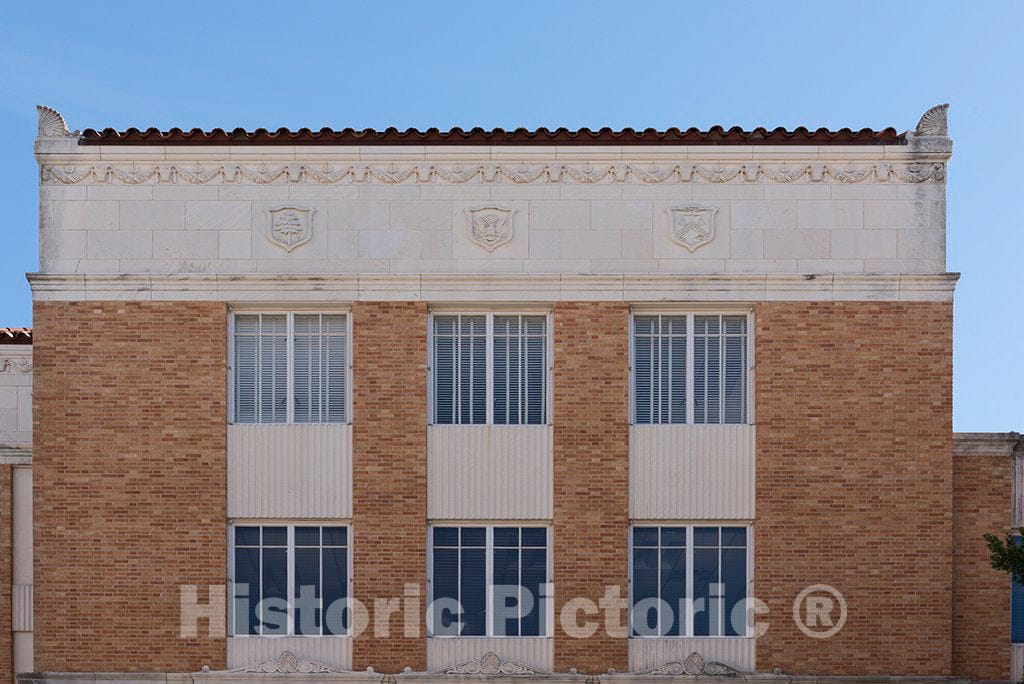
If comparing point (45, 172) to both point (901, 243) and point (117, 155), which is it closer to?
point (117, 155)

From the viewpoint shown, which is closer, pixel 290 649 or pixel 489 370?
pixel 290 649

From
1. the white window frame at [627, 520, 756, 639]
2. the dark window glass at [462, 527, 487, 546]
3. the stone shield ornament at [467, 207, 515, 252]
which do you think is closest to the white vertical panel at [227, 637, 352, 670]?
the dark window glass at [462, 527, 487, 546]

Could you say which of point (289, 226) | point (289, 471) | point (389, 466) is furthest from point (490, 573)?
point (289, 226)

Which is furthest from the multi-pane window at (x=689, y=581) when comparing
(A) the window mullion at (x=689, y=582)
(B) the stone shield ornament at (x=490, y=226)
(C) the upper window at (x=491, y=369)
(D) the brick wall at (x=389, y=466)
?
(B) the stone shield ornament at (x=490, y=226)

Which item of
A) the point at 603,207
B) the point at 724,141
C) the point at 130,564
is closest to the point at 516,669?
the point at 130,564

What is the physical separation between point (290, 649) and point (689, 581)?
5010mm

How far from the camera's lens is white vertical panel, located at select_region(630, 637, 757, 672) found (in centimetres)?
1326

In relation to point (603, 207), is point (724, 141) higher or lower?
higher

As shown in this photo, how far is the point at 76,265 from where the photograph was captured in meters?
13.5

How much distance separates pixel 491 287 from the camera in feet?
43.9

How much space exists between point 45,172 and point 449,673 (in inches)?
316

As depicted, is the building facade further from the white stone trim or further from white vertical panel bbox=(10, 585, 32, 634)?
white vertical panel bbox=(10, 585, 32, 634)

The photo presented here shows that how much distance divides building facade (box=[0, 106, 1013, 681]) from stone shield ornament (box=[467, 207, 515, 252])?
0.13ft

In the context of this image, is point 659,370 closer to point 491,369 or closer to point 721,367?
point 721,367
